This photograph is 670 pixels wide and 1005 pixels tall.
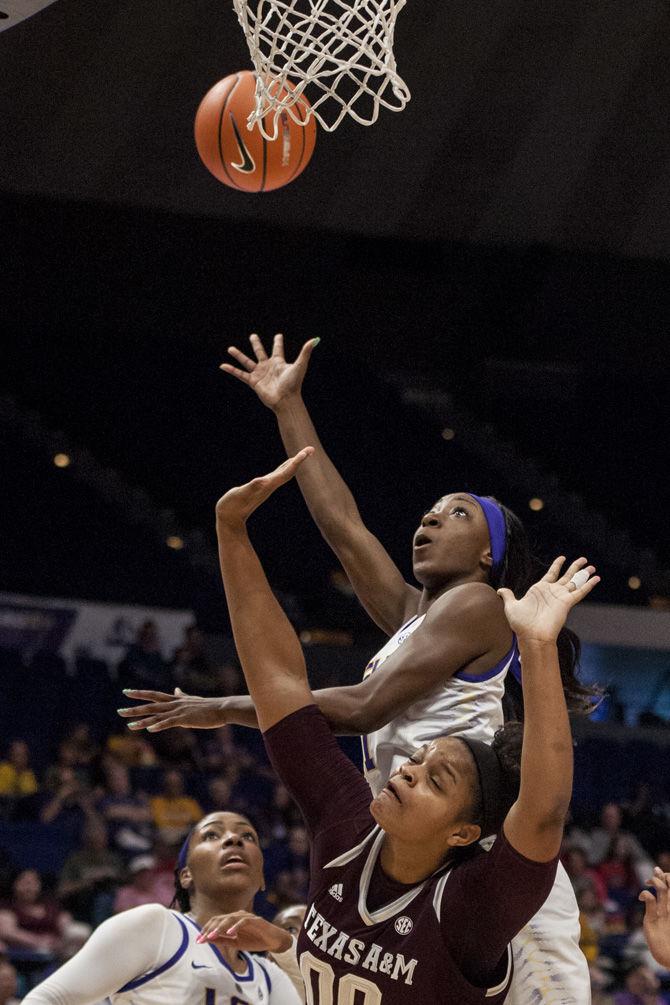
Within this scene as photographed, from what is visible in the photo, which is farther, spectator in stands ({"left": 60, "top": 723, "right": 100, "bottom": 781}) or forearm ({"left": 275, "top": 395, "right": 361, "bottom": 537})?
spectator in stands ({"left": 60, "top": 723, "right": 100, "bottom": 781})

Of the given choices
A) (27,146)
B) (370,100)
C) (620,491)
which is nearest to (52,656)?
(27,146)

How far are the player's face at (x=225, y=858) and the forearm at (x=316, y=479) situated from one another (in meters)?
0.89

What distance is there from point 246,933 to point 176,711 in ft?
1.45

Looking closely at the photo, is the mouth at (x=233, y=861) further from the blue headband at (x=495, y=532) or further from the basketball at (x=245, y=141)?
the basketball at (x=245, y=141)

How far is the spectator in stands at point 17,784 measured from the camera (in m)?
8.33

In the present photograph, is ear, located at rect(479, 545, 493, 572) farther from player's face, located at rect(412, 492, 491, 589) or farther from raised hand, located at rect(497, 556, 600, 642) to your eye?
raised hand, located at rect(497, 556, 600, 642)

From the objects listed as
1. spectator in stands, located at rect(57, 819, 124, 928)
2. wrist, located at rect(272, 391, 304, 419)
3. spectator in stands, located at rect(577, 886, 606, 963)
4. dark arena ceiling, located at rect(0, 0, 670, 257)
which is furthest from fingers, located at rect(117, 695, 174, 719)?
spectator in stands, located at rect(577, 886, 606, 963)

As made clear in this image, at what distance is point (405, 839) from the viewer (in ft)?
6.85

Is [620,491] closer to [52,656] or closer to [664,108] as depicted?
[52,656]

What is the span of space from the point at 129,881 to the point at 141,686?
324 cm

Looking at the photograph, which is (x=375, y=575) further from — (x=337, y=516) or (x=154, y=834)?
(x=154, y=834)

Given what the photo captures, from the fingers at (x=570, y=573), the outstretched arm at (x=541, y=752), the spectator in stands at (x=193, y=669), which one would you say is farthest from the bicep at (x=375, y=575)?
the spectator in stands at (x=193, y=669)

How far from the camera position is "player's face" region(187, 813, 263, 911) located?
3.58 m

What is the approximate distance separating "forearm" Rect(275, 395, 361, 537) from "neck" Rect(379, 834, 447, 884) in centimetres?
123
